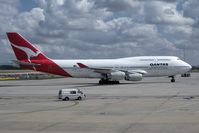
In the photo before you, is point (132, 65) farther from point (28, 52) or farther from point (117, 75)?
point (28, 52)

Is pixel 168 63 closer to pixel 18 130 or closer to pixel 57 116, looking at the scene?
pixel 57 116

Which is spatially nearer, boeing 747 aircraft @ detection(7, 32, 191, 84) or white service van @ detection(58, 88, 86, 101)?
white service van @ detection(58, 88, 86, 101)

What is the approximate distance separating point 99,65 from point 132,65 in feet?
18.0

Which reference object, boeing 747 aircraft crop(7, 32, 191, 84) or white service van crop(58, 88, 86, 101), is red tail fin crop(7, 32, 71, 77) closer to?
boeing 747 aircraft crop(7, 32, 191, 84)

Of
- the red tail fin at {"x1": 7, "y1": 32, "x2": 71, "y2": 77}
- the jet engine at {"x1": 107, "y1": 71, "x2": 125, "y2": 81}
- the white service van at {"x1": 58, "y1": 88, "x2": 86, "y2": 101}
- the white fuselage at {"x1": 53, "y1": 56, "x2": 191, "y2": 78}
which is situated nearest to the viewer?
the white service van at {"x1": 58, "y1": 88, "x2": 86, "y2": 101}

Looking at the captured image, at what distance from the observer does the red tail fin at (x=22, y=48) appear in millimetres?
67062

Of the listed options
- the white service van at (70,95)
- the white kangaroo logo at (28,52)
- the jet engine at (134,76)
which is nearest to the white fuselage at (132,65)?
the jet engine at (134,76)

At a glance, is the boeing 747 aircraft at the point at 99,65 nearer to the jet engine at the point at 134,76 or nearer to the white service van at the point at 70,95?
the jet engine at the point at 134,76

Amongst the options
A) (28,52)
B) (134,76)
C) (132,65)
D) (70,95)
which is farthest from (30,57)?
(70,95)

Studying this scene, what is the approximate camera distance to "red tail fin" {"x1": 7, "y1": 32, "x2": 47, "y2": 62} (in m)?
67.1

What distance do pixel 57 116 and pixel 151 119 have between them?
18.2 feet

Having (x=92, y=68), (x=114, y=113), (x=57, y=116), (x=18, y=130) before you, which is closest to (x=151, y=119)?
(x=114, y=113)

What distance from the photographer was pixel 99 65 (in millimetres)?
70000

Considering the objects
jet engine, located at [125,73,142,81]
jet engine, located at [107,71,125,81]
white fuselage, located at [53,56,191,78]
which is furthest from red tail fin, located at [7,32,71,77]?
jet engine, located at [125,73,142,81]
